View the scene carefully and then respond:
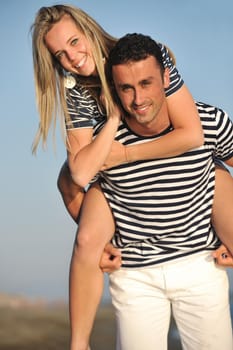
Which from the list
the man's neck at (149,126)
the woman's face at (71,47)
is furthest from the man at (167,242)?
A: the woman's face at (71,47)

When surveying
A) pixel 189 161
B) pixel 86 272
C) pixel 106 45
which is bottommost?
pixel 86 272

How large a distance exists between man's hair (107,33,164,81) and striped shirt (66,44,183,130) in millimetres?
77

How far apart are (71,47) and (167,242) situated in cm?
84

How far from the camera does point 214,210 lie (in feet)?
10.2

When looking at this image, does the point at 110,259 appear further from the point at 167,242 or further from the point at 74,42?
the point at 74,42

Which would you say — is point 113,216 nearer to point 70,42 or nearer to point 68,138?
point 68,138

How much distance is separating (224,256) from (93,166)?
2.16 ft

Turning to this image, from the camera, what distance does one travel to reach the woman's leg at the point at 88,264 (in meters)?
3.10

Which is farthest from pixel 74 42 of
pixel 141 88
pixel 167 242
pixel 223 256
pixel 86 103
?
pixel 223 256

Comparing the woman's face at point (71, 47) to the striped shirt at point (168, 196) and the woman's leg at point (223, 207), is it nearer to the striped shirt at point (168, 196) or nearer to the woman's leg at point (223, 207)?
the striped shirt at point (168, 196)

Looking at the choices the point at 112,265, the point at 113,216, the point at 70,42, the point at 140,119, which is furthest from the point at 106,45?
the point at 112,265

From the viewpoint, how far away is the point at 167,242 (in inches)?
120

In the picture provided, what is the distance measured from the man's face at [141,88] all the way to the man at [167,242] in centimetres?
7

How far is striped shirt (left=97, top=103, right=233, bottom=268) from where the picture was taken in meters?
3.01
